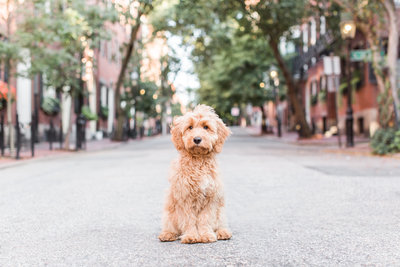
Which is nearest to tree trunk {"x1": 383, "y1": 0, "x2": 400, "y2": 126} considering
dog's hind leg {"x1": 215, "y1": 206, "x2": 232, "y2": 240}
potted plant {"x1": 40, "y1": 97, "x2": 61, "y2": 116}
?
dog's hind leg {"x1": 215, "y1": 206, "x2": 232, "y2": 240}

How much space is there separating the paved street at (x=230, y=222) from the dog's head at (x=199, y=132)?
0.80m

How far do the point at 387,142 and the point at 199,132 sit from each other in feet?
40.7

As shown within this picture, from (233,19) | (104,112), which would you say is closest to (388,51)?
(233,19)

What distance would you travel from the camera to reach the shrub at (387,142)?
1443 cm

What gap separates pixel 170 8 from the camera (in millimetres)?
27547

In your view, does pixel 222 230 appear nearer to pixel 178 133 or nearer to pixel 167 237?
pixel 167 237

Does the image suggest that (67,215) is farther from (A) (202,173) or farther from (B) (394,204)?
(B) (394,204)

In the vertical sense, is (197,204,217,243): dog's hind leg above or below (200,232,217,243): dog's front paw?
above

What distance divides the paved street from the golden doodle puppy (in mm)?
184

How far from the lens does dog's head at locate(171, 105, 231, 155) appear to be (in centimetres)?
371

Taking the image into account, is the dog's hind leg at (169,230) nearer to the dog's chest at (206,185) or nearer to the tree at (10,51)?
the dog's chest at (206,185)

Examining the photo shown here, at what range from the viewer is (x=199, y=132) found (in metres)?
3.72

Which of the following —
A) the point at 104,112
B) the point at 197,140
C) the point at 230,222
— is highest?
the point at 104,112

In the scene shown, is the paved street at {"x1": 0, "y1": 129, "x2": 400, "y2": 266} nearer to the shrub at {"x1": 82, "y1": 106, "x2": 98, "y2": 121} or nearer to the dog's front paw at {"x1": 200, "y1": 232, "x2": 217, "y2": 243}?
the dog's front paw at {"x1": 200, "y1": 232, "x2": 217, "y2": 243}
